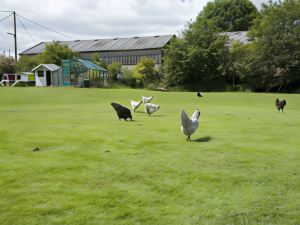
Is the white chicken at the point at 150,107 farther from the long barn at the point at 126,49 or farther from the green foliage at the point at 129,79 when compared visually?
the long barn at the point at 126,49

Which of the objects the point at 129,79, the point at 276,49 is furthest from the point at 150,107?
the point at 129,79

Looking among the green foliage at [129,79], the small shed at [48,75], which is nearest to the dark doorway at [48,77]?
the small shed at [48,75]

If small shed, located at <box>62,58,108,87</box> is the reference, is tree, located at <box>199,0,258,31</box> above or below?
above

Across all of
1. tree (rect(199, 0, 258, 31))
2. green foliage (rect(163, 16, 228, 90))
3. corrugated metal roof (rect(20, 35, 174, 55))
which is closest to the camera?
green foliage (rect(163, 16, 228, 90))

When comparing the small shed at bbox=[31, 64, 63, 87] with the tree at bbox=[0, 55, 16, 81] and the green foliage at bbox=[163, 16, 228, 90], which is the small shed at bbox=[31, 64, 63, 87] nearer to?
the tree at bbox=[0, 55, 16, 81]

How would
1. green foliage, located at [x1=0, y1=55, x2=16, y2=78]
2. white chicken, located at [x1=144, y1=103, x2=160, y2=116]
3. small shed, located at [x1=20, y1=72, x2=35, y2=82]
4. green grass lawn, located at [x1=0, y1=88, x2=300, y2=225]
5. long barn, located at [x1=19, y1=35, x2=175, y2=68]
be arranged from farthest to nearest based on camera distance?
long barn, located at [x1=19, y1=35, x2=175, y2=68] → green foliage, located at [x1=0, y1=55, x2=16, y2=78] → small shed, located at [x1=20, y1=72, x2=35, y2=82] → white chicken, located at [x1=144, y1=103, x2=160, y2=116] → green grass lawn, located at [x1=0, y1=88, x2=300, y2=225]

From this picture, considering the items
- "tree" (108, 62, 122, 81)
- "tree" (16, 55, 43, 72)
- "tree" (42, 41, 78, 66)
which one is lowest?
"tree" (108, 62, 122, 81)

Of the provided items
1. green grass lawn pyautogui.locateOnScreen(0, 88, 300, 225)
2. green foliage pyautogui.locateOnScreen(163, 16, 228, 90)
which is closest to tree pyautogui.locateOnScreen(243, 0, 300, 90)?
green foliage pyautogui.locateOnScreen(163, 16, 228, 90)

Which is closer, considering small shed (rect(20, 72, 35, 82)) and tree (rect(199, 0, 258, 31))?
small shed (rect(20, 72, 35, 82))

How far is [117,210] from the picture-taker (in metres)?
4.79

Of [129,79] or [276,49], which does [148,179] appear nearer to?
[276,49]

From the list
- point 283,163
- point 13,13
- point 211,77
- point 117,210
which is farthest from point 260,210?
point 13,13

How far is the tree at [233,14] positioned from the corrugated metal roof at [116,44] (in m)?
12.5

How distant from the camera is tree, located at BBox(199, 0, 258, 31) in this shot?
76.2m
